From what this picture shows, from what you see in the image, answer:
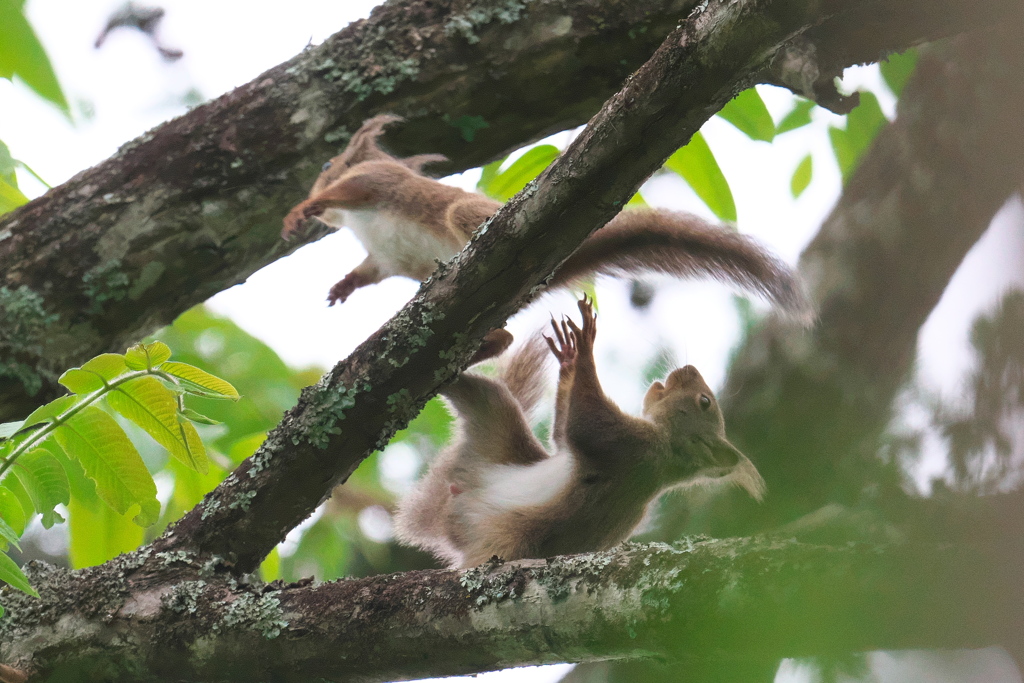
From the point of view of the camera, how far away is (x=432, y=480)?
2670 millimetres

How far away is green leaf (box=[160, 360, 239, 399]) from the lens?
1462 millimetres

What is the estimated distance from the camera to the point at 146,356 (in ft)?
4.76

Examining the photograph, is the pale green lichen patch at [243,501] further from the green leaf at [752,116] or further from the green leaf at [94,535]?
the green leaf at [752,116]

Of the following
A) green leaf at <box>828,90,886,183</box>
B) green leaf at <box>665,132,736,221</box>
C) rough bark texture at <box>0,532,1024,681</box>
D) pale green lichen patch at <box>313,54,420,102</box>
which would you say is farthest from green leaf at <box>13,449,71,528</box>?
green leaf at <box>828,90,886,183</box>

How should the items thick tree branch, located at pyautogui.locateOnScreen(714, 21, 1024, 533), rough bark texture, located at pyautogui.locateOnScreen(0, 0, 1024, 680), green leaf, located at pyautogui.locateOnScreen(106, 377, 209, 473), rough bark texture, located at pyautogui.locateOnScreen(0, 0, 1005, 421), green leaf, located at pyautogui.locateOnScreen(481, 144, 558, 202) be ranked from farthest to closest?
green leaf, located at pyautogui.locateOnScreen(481, 144, 558, 202), rough bark texture, located at pyautogui.locateOnScreen(0, 0, 1005, 421), green leaf, located at pyautogui.locateOnScreen(106, 377, 209, 473), thick tree branch, located at pyautogui.locateOnScreen(714, 21, 1024, 533), rough bark texture, located at pyautogui.locateOnScreen(0, 0, 1024, 680)

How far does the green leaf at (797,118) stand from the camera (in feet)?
9.87

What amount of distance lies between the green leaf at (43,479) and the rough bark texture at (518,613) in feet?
1.11

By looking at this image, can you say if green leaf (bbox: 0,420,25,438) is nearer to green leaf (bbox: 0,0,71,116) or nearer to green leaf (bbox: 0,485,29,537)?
green leaf (bbox: 0,485,29,537)

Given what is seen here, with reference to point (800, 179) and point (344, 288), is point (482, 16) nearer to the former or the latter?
point (344, 288)

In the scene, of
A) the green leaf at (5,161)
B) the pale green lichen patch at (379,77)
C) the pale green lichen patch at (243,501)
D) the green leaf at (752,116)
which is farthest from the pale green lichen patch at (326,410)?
the green leaf at (752,116)

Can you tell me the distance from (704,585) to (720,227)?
135 centimetres

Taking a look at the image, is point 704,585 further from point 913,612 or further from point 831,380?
point 831,380

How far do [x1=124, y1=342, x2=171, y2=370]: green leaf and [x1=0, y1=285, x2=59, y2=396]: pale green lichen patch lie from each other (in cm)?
91

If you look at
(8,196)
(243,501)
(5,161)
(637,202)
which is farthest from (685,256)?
(8,196)
